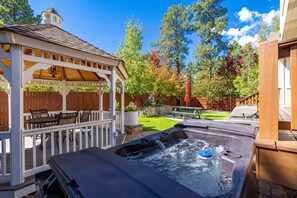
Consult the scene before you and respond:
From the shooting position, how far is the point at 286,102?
663cm

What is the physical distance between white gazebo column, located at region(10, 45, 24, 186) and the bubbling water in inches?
90.7

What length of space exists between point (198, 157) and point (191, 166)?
1.70 ft

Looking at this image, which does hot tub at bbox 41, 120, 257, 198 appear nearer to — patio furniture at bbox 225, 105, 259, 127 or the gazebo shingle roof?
the gazebo shingle roof

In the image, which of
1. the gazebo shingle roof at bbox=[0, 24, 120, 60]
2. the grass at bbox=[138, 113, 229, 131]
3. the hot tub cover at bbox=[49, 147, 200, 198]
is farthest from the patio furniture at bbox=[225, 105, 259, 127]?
the hot tub cover at bbox=[49, 147, 200, 198]

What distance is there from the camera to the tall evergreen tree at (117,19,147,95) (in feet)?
40.0

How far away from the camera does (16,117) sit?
2795 millimetres

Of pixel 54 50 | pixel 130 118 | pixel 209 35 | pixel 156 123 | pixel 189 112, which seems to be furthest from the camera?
pixel 209 35

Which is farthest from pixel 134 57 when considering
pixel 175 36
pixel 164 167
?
pixel 175 36

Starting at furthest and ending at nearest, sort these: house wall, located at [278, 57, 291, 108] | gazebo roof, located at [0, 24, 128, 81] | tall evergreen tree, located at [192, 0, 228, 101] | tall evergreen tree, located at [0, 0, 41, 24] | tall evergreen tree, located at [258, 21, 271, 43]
Answer: tall evergreen tree, located at [192, 0, 228, 101] → tall evergreen tree, located at [0, 0, 41, 24] → tall evergreen tree, located at [258, 21, 271, 43] → house wall, located at [278, 57, 291, 108] → gazebo roof, located at [0, 24, 128, 81]

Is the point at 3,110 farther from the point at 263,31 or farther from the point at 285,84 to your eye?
the point at 263,31

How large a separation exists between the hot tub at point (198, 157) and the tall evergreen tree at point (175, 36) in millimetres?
19364

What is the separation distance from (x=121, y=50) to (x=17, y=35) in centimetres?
1116

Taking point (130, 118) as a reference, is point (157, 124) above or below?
below

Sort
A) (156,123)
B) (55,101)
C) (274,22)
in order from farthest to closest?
(274,22) < (156,123) < (55,101)
